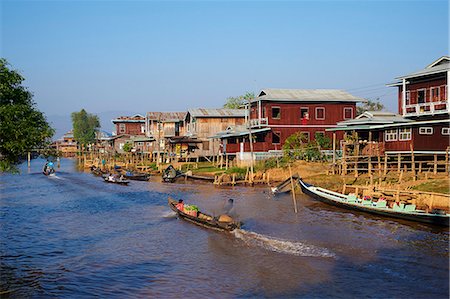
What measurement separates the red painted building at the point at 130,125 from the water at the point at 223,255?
199 feet

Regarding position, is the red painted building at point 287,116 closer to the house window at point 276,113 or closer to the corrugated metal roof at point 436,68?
the house window at point 276,113

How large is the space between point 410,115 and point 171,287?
84.7ft

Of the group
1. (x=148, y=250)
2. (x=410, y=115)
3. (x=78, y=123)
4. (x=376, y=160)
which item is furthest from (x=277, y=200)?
(x=78, y=123)

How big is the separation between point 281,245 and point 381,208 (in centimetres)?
771

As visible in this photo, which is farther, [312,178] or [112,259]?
[312,178]

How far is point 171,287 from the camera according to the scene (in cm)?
1638

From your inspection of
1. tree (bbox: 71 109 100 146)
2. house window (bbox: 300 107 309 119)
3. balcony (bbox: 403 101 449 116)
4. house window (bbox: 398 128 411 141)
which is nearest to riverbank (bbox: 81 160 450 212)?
house window (bbox: 398 128 411 141)

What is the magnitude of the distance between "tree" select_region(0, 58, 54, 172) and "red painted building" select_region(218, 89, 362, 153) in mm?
29963

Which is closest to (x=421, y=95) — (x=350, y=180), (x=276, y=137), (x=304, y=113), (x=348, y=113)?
(x=350, y=180)

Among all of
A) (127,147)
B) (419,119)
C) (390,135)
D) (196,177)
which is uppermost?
(419,119)

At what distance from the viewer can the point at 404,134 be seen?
34.4 m

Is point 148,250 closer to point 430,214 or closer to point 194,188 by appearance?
point 430,214

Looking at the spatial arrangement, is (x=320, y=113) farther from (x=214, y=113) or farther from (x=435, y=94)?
(x=435, y=94)

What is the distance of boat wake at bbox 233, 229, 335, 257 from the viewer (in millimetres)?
20000
